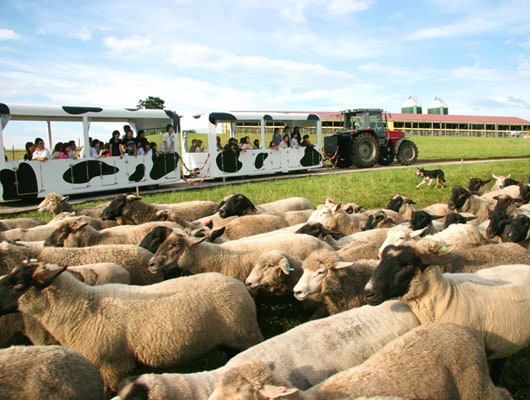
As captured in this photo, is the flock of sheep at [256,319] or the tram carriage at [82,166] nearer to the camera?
the flock of sheep at [256,319]

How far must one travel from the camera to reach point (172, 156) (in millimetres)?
17516

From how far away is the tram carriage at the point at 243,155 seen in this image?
18875 mm

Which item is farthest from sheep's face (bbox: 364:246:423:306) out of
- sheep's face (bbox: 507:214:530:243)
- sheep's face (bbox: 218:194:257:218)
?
sheep's face (bbox: 218:194:257:218)

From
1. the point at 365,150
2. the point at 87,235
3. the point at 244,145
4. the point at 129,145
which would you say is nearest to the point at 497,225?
the point at 87,235

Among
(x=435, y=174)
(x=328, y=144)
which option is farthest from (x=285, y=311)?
(x=328, y=144)

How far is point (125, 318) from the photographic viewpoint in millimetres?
3953

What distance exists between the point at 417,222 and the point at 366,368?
186 inches

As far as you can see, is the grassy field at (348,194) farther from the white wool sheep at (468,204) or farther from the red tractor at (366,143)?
the red tractor at (366,143)

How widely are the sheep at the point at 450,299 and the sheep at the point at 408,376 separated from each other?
1.79 feet

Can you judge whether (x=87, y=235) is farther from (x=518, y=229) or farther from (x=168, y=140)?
(x=168, y=140)

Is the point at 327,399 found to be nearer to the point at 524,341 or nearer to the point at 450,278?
the point at 450,278

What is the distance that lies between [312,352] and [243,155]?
16311 millimetres

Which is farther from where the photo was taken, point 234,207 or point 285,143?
point 285,143

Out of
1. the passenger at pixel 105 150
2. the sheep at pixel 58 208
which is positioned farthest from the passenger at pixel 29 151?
the sheep at pixel 58 208
